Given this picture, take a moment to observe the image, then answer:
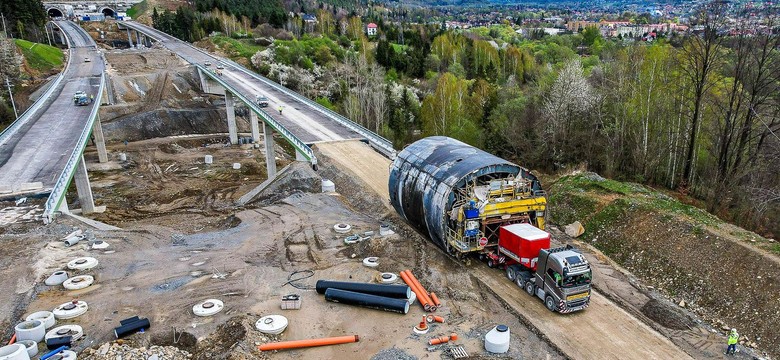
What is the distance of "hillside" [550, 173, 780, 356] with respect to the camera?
18.6m

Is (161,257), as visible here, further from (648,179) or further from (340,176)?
(648,179)

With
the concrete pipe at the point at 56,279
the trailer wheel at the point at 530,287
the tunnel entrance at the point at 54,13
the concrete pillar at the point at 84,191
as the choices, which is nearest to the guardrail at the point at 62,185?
the concrete pillar at the point at 84,191

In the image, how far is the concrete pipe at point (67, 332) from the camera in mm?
16312

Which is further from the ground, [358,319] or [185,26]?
[185,26]

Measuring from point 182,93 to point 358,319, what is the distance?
6653 cm

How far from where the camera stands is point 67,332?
1650 centimetres

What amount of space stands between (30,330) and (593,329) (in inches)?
750

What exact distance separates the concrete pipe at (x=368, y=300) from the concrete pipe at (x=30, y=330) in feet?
31.5

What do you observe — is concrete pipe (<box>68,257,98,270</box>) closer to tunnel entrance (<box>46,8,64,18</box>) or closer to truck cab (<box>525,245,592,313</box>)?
truck cab (<box>525,245,592,313</box>)

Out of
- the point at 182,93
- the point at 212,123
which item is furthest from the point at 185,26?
the point at 212,123

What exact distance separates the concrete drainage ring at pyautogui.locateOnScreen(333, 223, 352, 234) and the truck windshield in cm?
1246

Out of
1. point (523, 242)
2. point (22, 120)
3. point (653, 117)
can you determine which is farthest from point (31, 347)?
point (22, 120)

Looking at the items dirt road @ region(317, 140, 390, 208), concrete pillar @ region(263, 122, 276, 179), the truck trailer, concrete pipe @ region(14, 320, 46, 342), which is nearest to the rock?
the truck trailer

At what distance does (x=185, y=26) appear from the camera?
118 metres
